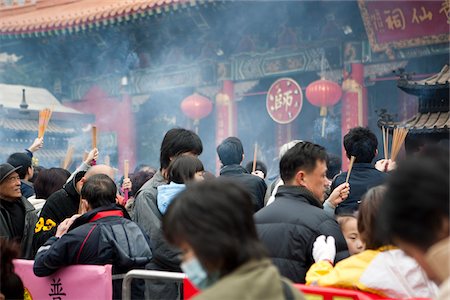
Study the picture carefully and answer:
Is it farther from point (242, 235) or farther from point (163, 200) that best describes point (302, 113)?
point (242, 235)

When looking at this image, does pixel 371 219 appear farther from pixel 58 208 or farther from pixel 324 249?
pixel 58 208

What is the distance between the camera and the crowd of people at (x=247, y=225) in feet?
5.01

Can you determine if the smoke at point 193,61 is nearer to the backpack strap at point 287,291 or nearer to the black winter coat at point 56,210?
the black winter coat at point 56,210

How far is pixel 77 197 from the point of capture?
4.34 meters

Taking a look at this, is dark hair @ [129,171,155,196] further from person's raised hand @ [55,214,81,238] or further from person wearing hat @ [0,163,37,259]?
person's raised hand @ [55,214,81,238]

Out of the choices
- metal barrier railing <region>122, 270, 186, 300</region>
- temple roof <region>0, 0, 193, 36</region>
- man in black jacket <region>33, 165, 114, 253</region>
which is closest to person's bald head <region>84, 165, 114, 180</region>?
man in black jacket <region>33, 165, 114, 253</region>

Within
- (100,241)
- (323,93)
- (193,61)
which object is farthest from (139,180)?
(193,61)

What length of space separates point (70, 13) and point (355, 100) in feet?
16.7

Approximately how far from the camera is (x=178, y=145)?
14.0 ft

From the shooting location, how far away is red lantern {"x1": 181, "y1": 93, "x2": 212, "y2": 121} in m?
10.5

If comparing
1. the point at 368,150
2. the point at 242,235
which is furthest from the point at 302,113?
the point at 242,235

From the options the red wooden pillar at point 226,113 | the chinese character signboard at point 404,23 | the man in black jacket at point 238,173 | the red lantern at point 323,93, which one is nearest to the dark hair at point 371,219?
the man in black jacket at point 238,173

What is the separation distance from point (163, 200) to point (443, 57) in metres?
5.63

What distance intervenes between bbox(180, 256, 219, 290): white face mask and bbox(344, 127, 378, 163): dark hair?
→ 2656mm
